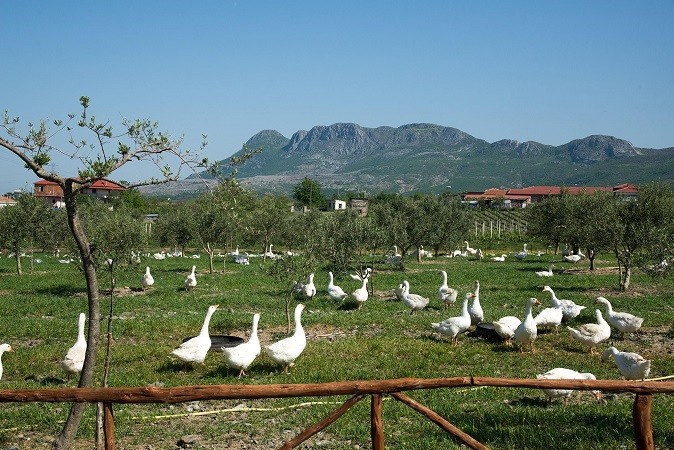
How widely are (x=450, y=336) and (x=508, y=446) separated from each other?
8514 mm

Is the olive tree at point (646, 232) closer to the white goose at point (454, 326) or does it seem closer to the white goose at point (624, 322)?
the white goose at point (624, 322)

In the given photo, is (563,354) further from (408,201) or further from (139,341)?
(408,201)

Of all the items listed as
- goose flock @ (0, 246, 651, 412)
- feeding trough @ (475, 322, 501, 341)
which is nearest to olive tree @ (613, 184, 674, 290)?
goose flock @ (0, 246, 651, 412)

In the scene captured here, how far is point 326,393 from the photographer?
18.9ft

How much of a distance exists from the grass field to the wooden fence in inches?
109

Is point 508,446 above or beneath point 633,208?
beneath

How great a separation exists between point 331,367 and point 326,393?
27.4ft

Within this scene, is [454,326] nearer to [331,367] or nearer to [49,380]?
[331,367]

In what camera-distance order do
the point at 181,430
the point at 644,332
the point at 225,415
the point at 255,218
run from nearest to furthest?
the point at 181,430 → the point at 225,415 → the point at 644,332 → the point at 255,218

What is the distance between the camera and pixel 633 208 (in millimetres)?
34594

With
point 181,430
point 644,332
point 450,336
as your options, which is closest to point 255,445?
point 181,430

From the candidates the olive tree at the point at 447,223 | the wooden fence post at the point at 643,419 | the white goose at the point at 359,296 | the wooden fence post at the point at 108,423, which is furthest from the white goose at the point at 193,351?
the olive tree at the point at 447,223

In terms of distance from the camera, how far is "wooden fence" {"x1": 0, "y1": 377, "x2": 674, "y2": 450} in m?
5.74

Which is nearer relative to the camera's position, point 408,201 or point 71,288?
point 71,288
